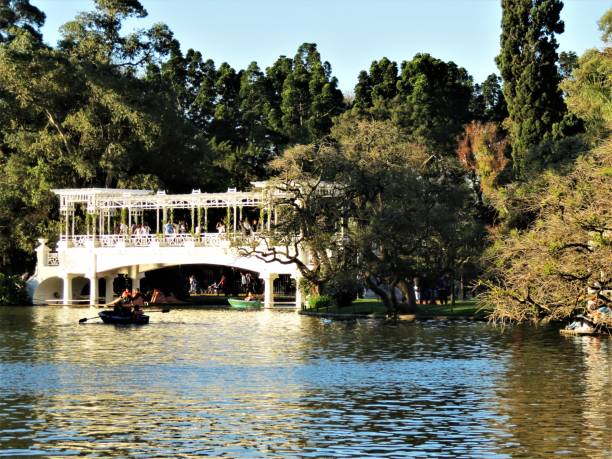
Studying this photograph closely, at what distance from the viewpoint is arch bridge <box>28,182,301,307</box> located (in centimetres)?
6775

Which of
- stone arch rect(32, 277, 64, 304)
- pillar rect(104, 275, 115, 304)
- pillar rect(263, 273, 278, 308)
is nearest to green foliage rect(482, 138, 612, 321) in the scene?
pillar rect(263, 273, 278, 308)

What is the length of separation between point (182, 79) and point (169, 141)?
2987 centimetres

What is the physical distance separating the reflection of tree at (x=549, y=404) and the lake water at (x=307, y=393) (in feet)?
0.15

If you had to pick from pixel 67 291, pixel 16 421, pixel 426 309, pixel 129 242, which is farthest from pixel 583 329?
pixel 67 291

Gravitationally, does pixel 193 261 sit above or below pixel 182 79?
below

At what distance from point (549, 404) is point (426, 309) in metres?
31.0

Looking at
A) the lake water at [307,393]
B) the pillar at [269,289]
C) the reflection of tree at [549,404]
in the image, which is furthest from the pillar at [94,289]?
the reflection of tree at [549,404]

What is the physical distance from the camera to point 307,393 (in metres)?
31.2

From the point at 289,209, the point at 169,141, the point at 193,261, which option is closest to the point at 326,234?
the point at 289,209

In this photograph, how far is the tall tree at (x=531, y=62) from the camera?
67.9 metres

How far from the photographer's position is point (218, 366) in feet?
123

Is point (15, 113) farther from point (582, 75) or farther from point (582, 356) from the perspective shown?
point (582, 356)

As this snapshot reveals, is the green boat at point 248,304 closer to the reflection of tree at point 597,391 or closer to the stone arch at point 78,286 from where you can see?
the stone arch at point 78,286

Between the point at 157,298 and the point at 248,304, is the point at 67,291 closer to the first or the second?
the point at 157,298
